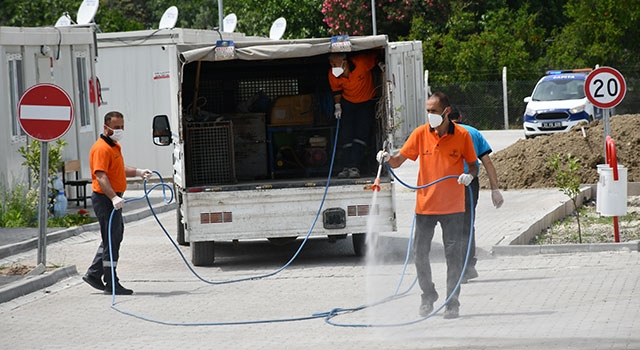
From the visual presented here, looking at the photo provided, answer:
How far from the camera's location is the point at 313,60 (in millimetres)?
16234

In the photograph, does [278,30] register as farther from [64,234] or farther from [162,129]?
[162,129]

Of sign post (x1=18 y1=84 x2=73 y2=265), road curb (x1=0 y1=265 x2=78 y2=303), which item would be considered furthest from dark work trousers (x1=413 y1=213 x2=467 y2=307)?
sign post (x1=18 y1=84 x2=73 y2=265)

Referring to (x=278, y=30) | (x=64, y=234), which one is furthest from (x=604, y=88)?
(x=278, y=30)

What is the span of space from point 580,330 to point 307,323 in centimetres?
242

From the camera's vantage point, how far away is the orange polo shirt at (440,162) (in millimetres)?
10102

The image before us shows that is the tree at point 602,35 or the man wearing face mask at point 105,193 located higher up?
the tree at point 602,35

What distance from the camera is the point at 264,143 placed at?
16078 millimetres

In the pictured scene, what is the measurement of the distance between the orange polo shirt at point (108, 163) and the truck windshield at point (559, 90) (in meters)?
23.8

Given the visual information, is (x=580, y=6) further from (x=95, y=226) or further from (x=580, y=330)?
(x=580, y=330)

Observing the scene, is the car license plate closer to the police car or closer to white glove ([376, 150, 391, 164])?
the police car

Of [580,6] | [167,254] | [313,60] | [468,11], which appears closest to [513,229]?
[313,60]

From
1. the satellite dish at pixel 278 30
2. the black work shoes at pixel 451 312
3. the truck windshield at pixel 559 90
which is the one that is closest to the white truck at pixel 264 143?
the black work shoes at pixel 451 312

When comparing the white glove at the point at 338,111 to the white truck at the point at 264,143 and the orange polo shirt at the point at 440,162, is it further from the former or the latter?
the orange polo shirt at the point at 440,162

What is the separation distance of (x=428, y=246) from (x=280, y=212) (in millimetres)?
3963
